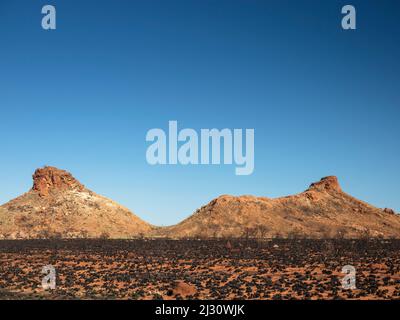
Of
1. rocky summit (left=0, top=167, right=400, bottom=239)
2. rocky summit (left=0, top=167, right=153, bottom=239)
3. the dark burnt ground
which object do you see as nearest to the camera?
the dark burnt ground

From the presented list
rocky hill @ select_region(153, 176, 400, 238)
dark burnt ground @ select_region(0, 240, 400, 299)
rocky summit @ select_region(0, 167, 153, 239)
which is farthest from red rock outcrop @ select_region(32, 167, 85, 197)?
dark burnt ground @ select_region(0, 240, 400, 299)

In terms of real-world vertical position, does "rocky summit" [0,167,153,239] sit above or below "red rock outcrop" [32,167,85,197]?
below

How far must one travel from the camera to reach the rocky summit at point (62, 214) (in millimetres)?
96750

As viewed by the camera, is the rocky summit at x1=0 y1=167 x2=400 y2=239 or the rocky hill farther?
the rocky summit at x1=0 y1=167 x2=400 y2=239

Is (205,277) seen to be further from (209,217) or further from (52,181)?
(52,181)

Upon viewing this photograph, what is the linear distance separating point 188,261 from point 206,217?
6049 centimetres

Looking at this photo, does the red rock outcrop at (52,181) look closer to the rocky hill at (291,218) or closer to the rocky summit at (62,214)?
the rocky summit at (62,214)

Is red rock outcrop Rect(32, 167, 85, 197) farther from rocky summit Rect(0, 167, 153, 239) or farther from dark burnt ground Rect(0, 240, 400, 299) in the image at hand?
dark burnt ground Rect(0, 240, 400, 299)

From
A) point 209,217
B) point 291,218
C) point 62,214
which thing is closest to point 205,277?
point 209,217

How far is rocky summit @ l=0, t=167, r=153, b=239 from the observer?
96.8 metres

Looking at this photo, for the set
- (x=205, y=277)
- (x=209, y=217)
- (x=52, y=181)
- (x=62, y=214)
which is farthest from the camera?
(x=52, y=181)

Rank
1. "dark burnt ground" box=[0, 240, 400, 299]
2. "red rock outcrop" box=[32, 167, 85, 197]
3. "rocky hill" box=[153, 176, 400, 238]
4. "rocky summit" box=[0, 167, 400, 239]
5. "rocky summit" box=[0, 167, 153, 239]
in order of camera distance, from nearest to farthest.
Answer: "dark burnt ground" box=[0, 240, 400, 299] → "rocky hill" box=[153, 176, 400, 238] → "rocky summit" box=[0, 167, 400, 239] → "rocky summit" box=[0, 167, 153, 239] → "red rock outcrop" box=[32, 167, 85, 197]

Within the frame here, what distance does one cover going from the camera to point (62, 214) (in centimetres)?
10356
